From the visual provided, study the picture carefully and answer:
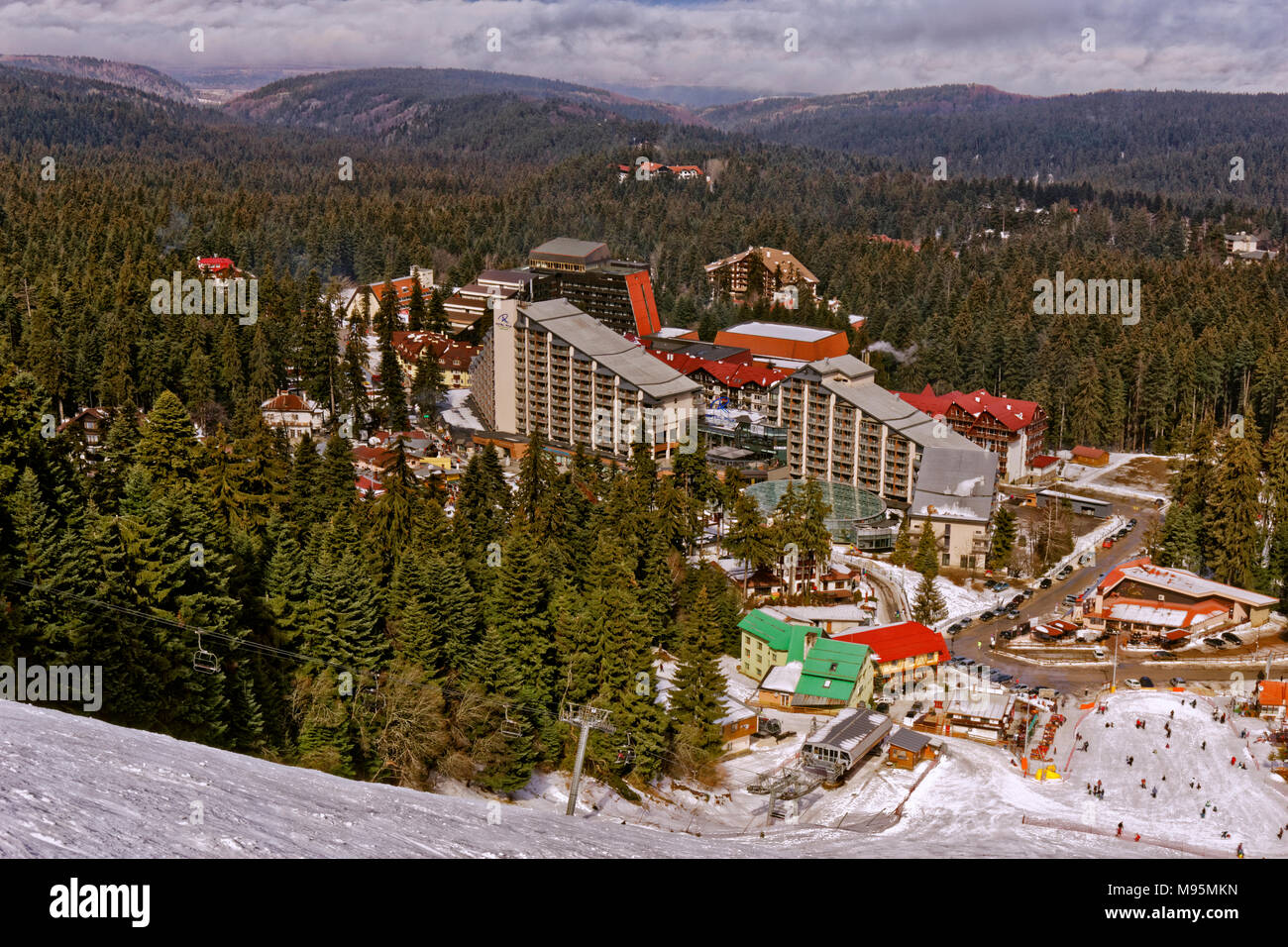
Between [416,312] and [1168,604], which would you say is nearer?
[1168,604]

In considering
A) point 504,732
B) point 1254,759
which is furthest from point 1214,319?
point 504,732

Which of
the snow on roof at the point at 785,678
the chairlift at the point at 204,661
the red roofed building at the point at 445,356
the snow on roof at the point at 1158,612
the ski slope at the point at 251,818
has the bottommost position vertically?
the snow on roof at the point at 1158,612

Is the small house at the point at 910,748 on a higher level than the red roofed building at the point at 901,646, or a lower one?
lower

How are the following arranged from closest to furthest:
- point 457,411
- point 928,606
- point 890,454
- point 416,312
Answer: point 928,606 → point 890,454 → point 457,411 → point 416,312

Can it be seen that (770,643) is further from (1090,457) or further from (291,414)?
(1090,457)

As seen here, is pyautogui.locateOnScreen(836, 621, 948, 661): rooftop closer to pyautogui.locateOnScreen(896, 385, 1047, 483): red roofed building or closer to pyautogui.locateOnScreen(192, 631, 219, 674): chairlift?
pyautogui.locateOnScreen(192, 631, 219, 674): chairlift

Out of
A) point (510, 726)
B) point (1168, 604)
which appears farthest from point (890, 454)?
point (510, 726)

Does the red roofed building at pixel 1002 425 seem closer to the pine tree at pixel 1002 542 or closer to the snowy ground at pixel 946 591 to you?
the pine tree at pixel 1002 542

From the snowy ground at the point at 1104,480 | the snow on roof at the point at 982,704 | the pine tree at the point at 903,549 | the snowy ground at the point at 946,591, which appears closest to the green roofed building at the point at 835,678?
the snow on roof at the point at 982,704
